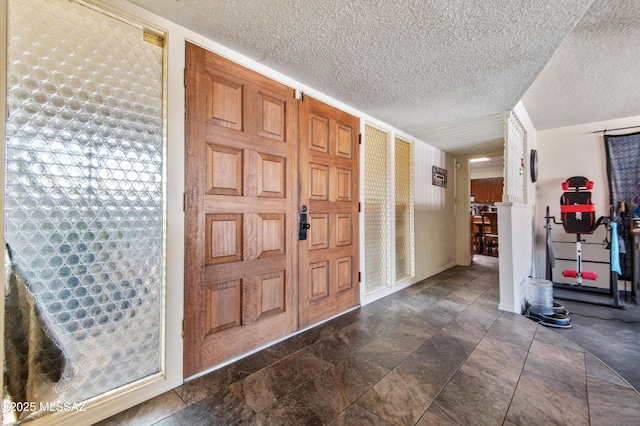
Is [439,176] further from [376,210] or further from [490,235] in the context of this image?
[490,235]

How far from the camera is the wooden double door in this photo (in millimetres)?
1724

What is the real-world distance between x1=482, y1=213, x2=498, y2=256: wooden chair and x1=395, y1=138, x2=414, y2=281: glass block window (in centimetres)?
412

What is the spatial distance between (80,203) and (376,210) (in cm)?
281

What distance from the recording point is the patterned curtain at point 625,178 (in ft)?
12.0

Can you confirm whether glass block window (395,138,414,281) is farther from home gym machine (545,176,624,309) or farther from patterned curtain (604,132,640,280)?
patterned curtain (604,132,640,280)

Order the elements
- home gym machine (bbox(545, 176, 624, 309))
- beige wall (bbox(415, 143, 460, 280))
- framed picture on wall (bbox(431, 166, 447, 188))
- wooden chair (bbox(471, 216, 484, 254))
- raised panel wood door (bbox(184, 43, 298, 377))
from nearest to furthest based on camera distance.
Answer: raised panel wood door (bbox(184, 43, 298, 377)) < home gym machine (bbox(545, 176, 624, 309)) < beige wall (bbox(415, 143, 460, 280)) < framed picture on wall (bbox(431, 166, 447, 188)) < wooden chair (bbox(471, 216, 484, 254))

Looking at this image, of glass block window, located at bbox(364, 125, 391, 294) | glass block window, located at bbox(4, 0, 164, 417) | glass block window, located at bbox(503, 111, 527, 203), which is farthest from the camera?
glass block window, located at bbox(364, 125, 391, 294)

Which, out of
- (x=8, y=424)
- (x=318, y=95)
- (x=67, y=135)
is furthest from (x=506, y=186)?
(x=8, y=424)

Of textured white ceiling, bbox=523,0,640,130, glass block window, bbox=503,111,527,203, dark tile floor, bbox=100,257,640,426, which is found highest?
textured white ceiling, bbox=523,0,640,130

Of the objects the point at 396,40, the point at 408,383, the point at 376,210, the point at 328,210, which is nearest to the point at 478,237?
the point at 376,210

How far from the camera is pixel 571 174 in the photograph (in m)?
4.14

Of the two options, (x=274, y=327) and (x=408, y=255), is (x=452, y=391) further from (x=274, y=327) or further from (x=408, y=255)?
(x=408, y=255)

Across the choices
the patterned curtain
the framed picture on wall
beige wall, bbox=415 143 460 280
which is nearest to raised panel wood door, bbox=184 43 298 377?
beige wall, bbox=415 143 460 280

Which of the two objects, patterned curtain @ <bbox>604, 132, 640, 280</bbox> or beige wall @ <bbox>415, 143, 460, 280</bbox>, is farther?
beige wall @ <bbox>415, 143, 460, 280</bbox>
